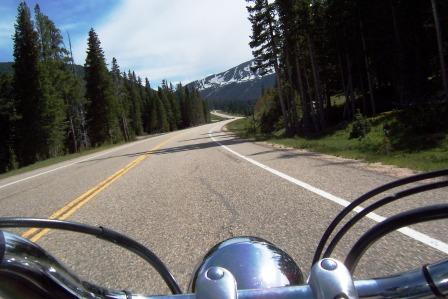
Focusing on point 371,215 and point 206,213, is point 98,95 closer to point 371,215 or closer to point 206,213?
point 206,213

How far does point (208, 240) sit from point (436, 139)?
13.1 m

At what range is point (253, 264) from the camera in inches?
64.9

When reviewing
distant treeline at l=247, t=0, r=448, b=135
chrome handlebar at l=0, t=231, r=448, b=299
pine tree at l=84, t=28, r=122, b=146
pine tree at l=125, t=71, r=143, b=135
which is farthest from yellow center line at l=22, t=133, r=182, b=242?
pine tree at l=125, t=71, r=143, b=135

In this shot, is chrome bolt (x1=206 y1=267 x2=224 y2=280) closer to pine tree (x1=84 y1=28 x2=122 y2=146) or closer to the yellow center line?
the yellow center line

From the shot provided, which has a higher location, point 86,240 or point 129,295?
point 129,295

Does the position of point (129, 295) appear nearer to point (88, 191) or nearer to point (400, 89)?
point (88, 191)

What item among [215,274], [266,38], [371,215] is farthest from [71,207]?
[266,38]

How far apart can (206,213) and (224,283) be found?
21.3 feet

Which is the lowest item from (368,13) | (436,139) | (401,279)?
(436,139)

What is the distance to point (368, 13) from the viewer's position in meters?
38.2

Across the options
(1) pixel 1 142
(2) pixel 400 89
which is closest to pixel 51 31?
(1) pixel 1 142

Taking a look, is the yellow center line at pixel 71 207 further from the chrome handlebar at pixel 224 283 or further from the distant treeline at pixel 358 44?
the distant treeline at pixel 358 44

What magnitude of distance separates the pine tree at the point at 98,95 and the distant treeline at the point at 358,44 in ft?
87.7

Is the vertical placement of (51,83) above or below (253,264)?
above
